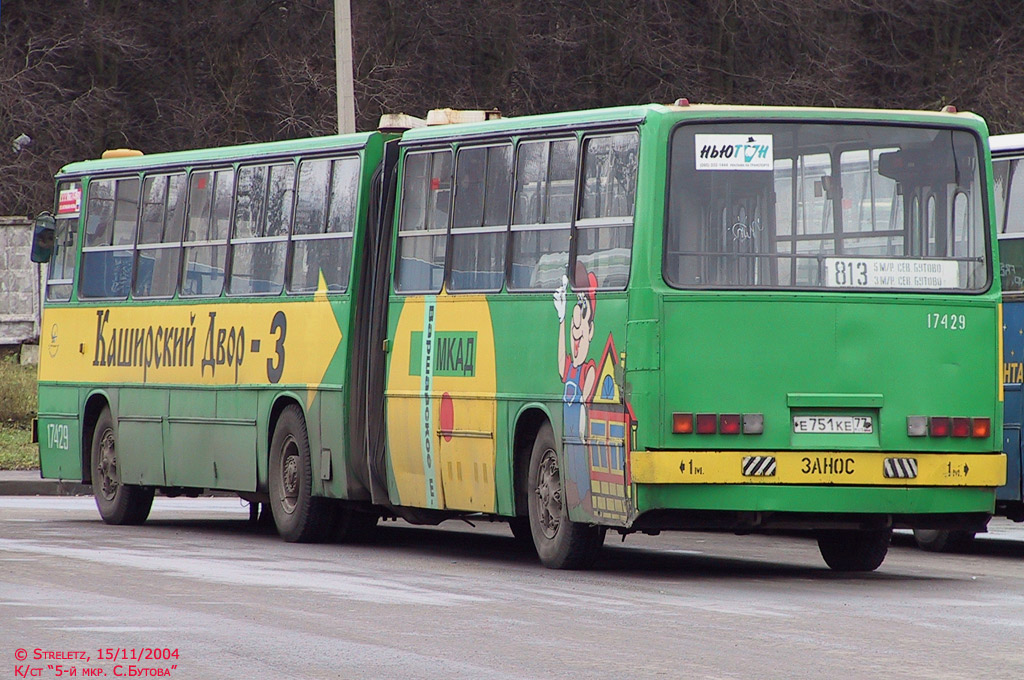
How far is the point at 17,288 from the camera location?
118 ft

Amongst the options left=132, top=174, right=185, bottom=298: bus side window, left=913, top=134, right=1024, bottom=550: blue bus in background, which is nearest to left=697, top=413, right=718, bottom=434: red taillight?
left=913, top=134, right=1024, bottom=550: blue bus in background

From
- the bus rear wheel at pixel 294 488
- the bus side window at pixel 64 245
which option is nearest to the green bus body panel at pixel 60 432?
the bus side window at pixel 64 245

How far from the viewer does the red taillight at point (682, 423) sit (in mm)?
14062

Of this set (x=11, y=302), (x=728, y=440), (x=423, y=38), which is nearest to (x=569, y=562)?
(x=728, y=440)

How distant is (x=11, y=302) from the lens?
117ft

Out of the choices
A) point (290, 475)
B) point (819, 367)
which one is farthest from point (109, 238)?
point (819, 367)

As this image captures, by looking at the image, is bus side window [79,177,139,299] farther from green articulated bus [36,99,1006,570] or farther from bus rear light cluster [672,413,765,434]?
bus rear light cluster [672,413,765,434]

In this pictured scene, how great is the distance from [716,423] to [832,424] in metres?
0.76

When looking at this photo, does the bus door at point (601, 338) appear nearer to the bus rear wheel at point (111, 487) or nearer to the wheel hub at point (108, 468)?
the bus rear wheel at point (111, 487)

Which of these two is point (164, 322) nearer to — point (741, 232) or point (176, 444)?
point (176, 444)

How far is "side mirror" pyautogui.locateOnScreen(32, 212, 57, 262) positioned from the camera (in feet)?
71.1

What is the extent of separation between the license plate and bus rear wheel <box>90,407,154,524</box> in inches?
314

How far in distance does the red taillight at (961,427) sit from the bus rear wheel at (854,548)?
1.18m

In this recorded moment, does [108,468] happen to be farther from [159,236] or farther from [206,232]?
[206,232]
